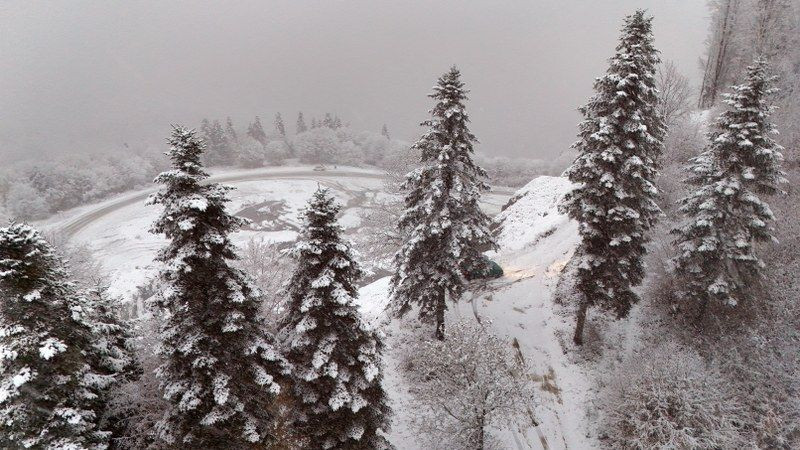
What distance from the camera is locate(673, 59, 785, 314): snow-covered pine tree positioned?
66.1 feet

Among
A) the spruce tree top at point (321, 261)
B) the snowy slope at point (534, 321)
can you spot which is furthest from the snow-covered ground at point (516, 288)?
the spruce tree top at point (321, 261)

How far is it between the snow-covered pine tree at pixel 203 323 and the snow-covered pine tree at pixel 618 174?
16.8 m

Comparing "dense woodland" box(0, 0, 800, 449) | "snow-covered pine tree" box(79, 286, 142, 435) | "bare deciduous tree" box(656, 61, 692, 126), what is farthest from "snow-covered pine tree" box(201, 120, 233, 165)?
"bare deciduous tree" box(656, 61, 692, 126)

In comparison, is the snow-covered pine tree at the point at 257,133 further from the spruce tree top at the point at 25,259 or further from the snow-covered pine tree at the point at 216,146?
the spruce tree top at the point at 25,259

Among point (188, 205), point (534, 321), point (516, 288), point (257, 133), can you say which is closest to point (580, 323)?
point (534, 321)

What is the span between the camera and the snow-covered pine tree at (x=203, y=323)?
39.1ft

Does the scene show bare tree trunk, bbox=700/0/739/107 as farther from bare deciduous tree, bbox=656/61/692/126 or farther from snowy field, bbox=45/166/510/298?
snowy field, bbox=45/166/510/298

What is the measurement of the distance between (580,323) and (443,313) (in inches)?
337

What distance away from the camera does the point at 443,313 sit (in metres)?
23.6

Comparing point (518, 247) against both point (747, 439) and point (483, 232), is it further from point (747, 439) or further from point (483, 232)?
point (747, 439)

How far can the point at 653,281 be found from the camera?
27188mm

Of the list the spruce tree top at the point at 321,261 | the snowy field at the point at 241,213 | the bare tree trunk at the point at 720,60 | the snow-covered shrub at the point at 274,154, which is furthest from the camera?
the snow-covered shrub at the point at 274,154

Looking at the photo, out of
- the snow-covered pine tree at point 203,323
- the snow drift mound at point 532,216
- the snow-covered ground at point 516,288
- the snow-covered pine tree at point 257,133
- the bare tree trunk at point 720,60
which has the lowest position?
the snow-covered ground at point 516,288

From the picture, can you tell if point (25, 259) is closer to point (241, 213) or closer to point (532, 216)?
point (532, 216)
